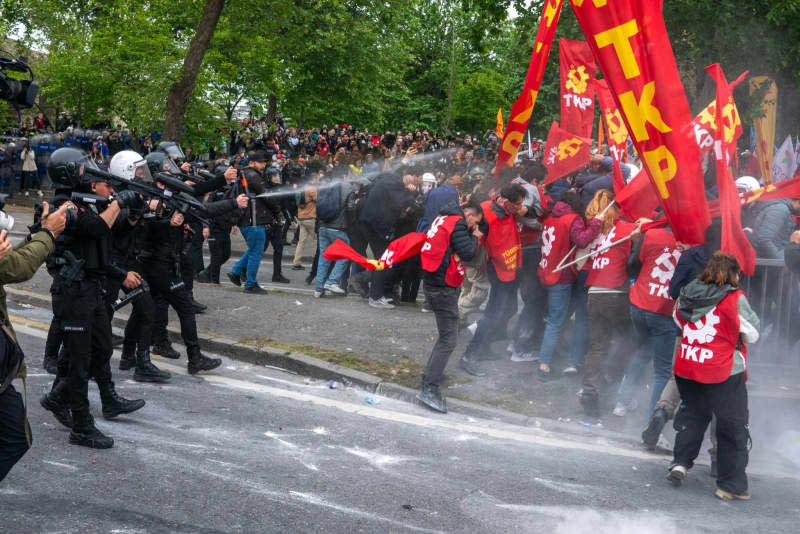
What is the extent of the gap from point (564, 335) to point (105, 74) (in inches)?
634

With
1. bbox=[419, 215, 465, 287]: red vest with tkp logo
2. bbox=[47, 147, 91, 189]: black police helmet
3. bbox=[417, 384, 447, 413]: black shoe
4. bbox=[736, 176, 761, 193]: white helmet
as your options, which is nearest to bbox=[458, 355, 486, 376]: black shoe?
bbox=[417, 384, 447, 413]: black shoe

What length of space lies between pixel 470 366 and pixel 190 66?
10.00m

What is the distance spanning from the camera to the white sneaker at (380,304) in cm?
1011

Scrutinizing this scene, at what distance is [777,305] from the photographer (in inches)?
295

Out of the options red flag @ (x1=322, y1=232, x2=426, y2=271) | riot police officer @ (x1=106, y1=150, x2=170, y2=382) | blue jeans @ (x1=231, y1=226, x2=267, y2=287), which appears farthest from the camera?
blue jeans @ (x1=231, y1=226, x2=267, y2=287)

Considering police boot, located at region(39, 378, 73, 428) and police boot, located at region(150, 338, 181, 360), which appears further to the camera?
police boot, located at region(150, 338, 181, 360)

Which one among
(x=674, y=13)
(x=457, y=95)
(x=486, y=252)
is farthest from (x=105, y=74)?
(x=457, y=95)

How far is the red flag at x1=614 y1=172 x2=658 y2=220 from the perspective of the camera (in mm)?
6722

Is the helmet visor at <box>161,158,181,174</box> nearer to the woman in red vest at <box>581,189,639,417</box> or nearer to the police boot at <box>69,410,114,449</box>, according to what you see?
the police boot at <box>69,410,114,449</box>

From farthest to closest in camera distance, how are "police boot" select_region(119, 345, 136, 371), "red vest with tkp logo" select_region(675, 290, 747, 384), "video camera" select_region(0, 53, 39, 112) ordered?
1. "police boot" select_region(119, 345, 136, 371)
2. "video camera" select_region(0, 53, 39, 112)
3. "red vest with tkp logo" select_region(675, 290, 747, 384)

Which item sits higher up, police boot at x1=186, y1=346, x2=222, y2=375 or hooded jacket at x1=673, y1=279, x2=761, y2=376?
hooded jacket at x1=673, y1=279, x2=761, y2=376

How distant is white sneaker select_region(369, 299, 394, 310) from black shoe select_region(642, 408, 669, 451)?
4.54 m

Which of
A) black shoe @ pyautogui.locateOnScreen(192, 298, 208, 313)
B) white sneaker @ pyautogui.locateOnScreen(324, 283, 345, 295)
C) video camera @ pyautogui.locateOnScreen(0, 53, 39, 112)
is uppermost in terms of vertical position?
video camera @ pyautogui.locateOnScreen(0, 53, 39, 112)

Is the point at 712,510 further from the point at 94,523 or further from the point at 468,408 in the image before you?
the point at 94,523
